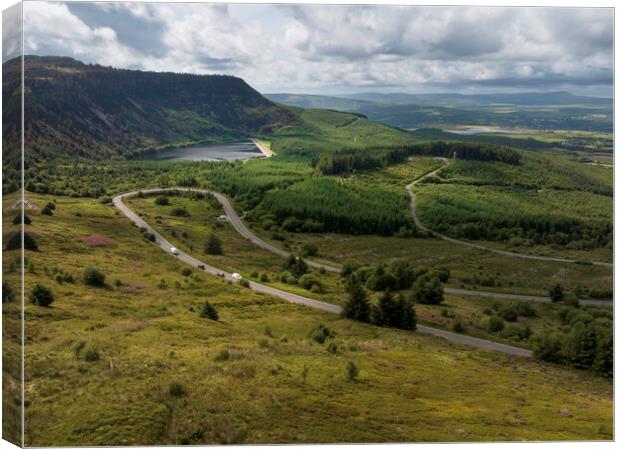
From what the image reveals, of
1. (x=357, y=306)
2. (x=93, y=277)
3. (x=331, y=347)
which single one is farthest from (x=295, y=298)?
(x=93, y=277)

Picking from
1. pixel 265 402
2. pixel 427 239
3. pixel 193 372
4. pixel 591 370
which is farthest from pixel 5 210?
pixel 591 370

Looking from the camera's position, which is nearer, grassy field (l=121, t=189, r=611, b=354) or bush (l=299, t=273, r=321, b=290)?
grassy field (l=121, t=189, r=611, b=354)

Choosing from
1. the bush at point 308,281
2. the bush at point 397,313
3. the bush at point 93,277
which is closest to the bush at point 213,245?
the bush at point 308,281

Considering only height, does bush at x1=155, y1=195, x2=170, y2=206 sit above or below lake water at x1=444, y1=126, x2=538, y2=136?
below

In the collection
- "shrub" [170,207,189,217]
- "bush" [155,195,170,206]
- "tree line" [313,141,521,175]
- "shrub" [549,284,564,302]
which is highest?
"tree line" [313,141,521,175]

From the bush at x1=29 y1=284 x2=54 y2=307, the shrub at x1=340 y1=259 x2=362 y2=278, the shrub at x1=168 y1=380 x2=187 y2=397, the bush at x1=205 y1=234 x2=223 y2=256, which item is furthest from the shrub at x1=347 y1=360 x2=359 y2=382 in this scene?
the bush at x1=29 y1=284 x2=54 y2=307

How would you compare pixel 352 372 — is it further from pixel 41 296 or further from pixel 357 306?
pixel 41 296

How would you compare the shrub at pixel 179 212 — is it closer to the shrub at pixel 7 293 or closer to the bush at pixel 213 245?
the bush at pixel 213 245

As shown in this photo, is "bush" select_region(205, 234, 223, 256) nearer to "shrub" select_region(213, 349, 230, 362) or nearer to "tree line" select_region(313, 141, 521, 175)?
"shrub" select_region(213, 349, 230, 362)
